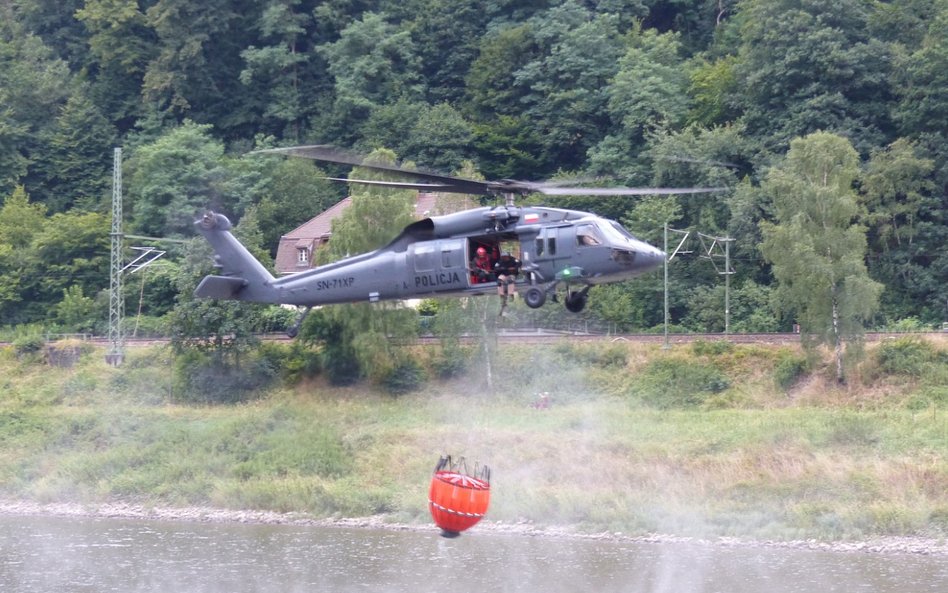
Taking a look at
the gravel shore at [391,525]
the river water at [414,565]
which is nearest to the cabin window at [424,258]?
the river water at [414,565]

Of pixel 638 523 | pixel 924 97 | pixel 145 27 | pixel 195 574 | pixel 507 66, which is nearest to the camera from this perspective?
pixel 195 574

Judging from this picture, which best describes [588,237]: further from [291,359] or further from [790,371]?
[291,359]

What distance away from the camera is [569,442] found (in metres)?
31.7

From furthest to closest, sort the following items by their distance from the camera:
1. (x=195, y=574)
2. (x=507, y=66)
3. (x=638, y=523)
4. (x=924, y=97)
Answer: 1. (x=507, y=66)
2. (x=924, y=97)
3. (x=638, y=523)
4. (x=195, y=574)

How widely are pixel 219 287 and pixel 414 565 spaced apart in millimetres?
9716

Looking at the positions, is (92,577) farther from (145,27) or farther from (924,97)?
(145,27)

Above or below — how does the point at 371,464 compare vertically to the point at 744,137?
below

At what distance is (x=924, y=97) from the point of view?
45.1 m

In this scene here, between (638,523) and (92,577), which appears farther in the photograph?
(638,523)

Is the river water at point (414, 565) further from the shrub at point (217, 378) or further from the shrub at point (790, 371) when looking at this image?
the shrub at point (790, 371)

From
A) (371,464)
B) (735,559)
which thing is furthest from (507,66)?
(735,559)

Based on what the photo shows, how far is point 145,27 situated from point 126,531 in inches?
1450

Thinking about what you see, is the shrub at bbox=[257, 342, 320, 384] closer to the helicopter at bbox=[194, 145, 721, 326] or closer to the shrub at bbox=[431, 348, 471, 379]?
the shrub at bbox=[431, 348, 471, 379]

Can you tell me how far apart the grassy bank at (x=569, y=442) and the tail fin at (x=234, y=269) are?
12042 millimetres
